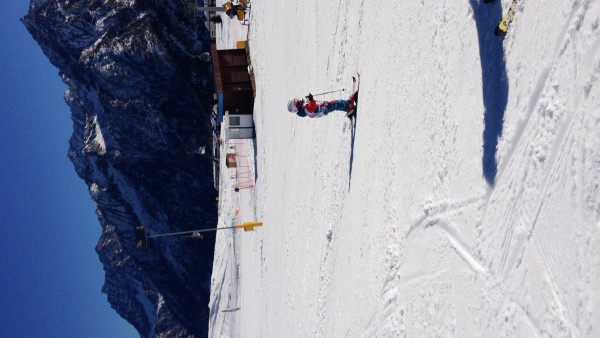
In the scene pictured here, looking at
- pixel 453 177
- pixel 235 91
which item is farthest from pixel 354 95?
pixel 235 91

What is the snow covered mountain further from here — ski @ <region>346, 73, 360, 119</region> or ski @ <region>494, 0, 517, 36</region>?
ski @ <region>494, 0, 517, 36</region>

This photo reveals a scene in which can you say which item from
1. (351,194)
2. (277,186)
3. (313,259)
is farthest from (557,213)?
(277,186)

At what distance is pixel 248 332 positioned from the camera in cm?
1958

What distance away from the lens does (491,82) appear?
513 cm

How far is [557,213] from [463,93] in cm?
202

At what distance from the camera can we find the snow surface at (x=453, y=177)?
390 cm

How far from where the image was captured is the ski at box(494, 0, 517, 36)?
16.0 feet

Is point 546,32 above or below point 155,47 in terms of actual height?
above

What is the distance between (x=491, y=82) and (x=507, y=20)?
617 millimetres

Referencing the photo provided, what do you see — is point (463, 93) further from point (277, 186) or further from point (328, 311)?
point (277, 186)

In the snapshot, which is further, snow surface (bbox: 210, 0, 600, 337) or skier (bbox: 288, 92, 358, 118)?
skier (bbox: 288, 92, 358, 118)

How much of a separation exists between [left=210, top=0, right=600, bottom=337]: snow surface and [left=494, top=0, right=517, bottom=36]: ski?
0.32 ft

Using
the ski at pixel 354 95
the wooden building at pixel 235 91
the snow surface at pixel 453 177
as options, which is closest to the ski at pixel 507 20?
the snow surface at pixel 453 177

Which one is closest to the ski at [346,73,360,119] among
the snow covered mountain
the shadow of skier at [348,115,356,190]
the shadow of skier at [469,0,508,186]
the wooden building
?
the shadow of skier at [348,115,356,190]
